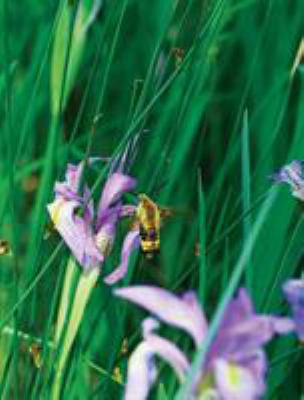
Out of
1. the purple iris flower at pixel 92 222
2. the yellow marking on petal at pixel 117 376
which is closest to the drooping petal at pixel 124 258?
the purple iris flower at pixel 92 222

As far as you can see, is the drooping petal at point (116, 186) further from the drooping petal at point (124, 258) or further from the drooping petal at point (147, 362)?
the drooping petal at point (147, 362)

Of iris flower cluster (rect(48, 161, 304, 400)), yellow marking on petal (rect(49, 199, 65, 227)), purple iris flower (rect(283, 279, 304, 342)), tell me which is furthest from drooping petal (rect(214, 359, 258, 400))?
yellow marking on petal (rect(49, 199, 65, 227))

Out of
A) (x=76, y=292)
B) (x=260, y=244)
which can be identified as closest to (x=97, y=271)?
(x=76, y=292)

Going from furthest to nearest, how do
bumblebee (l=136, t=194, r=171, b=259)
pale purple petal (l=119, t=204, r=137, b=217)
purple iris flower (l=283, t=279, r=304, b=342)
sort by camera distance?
pale purple petal (l=119, t=204, r=137, b=217) < bumblebee (l=136, t=194, r=171, b=259) < purple iris flower (l=283, t=279, r=304, b=342)

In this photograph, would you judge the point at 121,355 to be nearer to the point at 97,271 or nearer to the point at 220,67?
the point at 97,271

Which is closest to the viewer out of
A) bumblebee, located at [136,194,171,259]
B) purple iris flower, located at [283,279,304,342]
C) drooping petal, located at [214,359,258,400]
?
drooping petal, located at [214,359,258,400]

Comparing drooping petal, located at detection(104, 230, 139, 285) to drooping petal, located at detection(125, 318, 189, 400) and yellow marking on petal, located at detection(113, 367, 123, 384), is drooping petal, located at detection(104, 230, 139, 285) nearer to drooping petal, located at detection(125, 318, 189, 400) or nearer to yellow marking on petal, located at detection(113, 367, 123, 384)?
yellow marking on petal, located at detection(113, 367, 123, 384)

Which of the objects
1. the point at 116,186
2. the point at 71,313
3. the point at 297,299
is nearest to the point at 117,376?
the point at 71,313
